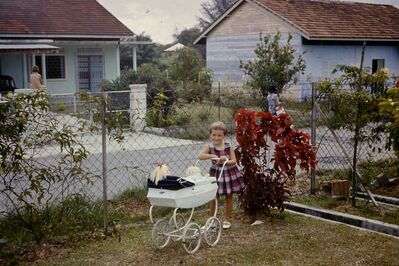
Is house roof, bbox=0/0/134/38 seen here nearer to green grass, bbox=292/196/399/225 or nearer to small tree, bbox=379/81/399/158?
green grass, bbox=292/196/399/225

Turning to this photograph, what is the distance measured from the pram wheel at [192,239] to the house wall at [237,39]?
18.8 metres

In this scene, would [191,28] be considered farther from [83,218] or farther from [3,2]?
[83,218]

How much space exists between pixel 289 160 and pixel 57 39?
21.8 meters

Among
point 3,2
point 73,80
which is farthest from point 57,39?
point 3,2

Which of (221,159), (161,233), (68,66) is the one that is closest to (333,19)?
(68,66)

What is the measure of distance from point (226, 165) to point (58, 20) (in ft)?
76.0

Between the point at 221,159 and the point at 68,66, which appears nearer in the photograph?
the point at 221,159

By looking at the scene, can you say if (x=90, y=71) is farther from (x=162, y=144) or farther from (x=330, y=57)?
(x=162, y=144)

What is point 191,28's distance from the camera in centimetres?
6644

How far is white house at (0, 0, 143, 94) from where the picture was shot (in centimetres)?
2505

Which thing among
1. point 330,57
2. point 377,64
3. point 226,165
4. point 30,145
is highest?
point 330,57

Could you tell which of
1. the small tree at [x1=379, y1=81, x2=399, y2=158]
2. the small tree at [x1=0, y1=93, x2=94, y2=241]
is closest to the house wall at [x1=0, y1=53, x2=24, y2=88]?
the small tree at [x1=0, y1=93, x2=94, y2=241]

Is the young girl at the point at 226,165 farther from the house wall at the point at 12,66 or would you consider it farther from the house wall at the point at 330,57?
the house wall at the point at 12,66

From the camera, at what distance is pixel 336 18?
2564cm
